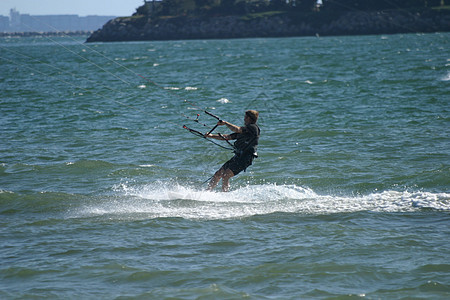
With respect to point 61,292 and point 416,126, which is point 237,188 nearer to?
point 61,292

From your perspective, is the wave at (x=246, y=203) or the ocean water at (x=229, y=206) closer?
the ocean water at (x=229, y=206)

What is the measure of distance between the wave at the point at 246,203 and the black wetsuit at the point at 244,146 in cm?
64

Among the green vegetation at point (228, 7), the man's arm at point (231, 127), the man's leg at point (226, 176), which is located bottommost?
the man's leg at point (226, 176)

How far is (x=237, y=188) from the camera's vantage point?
39.7ft

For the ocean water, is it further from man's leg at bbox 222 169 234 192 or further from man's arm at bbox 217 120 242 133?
man's arm at bbox 217 120 242 133

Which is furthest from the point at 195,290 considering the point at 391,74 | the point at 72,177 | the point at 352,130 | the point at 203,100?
the point at 391,74

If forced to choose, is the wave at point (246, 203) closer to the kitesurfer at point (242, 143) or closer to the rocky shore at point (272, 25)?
the kitesurfer at point (242, 143)

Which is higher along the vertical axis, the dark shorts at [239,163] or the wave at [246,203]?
the dark shorts at [239,163]

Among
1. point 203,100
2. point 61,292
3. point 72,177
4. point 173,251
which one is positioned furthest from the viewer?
point 203,100

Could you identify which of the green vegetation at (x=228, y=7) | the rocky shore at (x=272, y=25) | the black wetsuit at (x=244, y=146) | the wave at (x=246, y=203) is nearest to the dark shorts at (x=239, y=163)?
the black wetsuit at (x=244, y=146)

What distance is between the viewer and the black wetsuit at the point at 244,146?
10.2 m

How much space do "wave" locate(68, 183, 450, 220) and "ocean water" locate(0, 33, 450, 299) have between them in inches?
1.9

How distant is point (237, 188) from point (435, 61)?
35.4 meters

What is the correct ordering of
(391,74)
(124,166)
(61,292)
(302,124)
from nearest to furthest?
1. (61,292)
2. (124,166)
3. (302,124)
4. (391,74)
